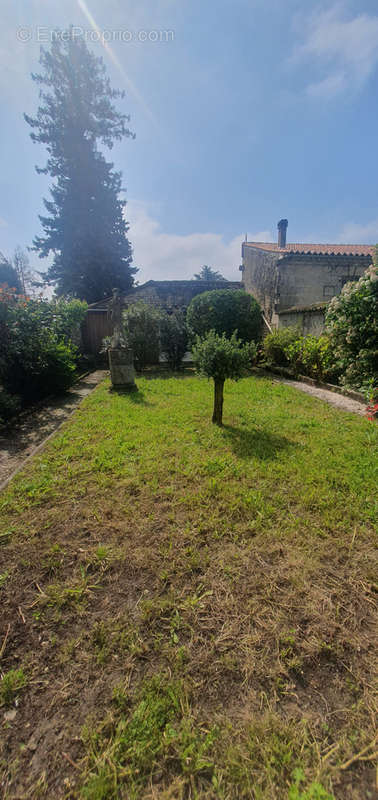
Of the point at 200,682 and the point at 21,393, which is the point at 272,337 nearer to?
the point at 21,393

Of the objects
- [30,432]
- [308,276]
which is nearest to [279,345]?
[308,276]

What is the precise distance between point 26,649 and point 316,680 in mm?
1436

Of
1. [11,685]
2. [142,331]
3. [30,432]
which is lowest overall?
[11,685]

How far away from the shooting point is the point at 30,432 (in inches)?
175

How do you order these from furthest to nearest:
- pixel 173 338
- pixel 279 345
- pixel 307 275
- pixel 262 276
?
pixel 262 276, pixel 307 275, pixel 173 338, pixel 279 345

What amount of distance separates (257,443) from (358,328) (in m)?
1.80

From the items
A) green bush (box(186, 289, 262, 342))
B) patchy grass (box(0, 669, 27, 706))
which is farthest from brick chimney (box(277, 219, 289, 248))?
patchy grass (box(0, 669, 27, 706))

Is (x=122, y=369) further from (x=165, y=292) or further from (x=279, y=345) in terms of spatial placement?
(x=165, y=292)

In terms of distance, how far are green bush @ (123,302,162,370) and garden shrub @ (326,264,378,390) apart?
7637 mm

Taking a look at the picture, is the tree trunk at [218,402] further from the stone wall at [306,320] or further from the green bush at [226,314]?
the green bush at [226,314]

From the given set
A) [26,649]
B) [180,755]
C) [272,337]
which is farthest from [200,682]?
[272,337]

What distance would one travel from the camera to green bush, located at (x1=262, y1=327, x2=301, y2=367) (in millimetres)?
8969

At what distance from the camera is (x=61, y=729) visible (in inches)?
43.7

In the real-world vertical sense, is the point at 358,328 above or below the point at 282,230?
below
